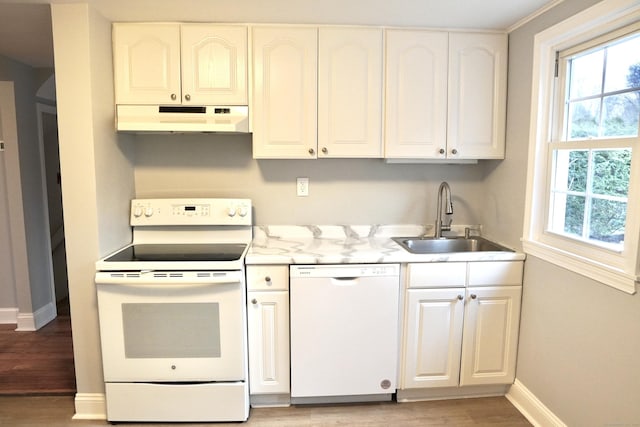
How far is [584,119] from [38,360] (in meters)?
3.63

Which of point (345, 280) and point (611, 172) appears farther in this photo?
point (345, 280)

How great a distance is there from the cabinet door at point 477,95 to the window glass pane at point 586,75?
17.5 inches

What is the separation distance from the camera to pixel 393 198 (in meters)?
2.64

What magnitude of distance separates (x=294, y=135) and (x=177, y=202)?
85 centimetres

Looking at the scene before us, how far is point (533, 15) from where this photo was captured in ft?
6.70

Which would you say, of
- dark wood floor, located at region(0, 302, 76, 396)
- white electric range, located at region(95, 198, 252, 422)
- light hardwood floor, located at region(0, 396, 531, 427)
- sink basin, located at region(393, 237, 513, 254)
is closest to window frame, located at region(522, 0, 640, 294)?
sink basin, located at region(393, 237, 513, 254)

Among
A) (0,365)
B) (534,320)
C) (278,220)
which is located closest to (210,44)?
(278,220)

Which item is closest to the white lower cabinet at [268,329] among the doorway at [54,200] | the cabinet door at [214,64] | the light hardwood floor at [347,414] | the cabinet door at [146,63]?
the light hardwood floor at [347,414]

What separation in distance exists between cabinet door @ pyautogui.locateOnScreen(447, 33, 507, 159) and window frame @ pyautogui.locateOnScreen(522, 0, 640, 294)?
0.27m

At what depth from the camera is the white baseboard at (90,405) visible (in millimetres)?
2127

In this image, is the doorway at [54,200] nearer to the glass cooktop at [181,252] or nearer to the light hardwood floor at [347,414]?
the light hardwood floor at [347,414]

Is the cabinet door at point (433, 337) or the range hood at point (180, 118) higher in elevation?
the range hood at point (180, 118)

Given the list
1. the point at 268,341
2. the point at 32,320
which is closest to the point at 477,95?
the point at 268,341

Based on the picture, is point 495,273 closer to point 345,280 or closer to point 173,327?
point 345,280
